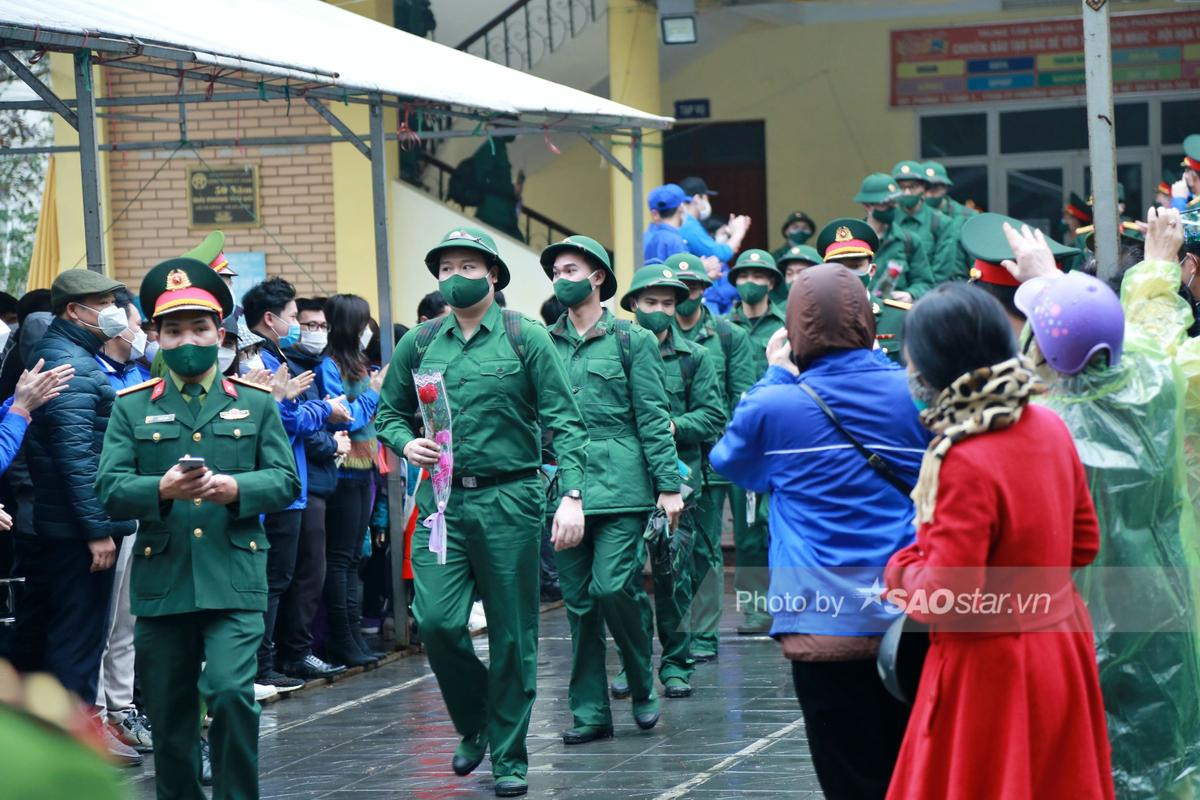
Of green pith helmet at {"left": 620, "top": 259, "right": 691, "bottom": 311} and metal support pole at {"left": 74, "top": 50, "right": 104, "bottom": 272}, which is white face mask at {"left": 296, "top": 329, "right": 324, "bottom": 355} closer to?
green pith helmet at {"left": 620, "top": 259, "right": 691, "bottom": 311}

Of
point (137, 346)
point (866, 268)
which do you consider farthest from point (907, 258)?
point (137, 346)

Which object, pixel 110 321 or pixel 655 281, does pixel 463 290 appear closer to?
pixel 110 321

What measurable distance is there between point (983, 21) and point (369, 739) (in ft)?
47.3

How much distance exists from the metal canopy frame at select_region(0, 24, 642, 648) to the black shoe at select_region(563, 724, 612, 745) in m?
2.75

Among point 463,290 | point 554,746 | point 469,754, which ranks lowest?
point 554,746

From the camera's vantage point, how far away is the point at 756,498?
9914mm

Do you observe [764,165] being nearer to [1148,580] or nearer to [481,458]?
[481,458]

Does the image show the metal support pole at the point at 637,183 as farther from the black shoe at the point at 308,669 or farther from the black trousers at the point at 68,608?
the black trousers at the point at 68,608

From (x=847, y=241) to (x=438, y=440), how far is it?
466 cm

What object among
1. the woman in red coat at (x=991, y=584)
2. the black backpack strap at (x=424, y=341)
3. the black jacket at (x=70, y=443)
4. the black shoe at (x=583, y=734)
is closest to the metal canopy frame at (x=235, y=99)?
the black jacket at (x=70, y=443)

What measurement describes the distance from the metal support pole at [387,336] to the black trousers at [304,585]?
0.92 meters

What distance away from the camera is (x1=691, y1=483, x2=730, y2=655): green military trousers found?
366 inches

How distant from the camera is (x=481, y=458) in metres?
A: 6.50

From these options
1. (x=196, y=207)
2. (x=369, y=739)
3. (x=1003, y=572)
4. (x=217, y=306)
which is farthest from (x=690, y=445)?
(x=196, y=207)
